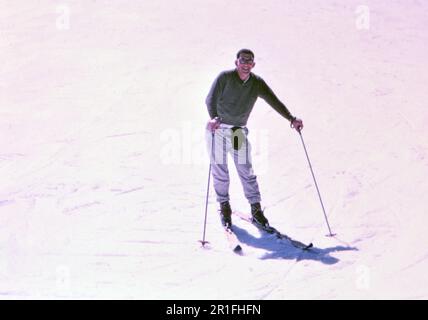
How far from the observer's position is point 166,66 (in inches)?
404

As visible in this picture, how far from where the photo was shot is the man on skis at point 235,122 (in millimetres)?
5531

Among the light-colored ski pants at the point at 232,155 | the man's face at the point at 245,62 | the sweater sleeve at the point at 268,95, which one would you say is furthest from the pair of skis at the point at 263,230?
the man's face at the point at 245,62

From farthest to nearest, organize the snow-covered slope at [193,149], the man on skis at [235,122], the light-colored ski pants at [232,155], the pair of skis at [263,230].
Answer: the light-colored ski pants at [232,155] → the man on skis at [235,122] → the pair of skis at [263,230] → the snow-covered slope at [193,149]

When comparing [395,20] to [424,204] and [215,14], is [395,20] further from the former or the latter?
[424,204]

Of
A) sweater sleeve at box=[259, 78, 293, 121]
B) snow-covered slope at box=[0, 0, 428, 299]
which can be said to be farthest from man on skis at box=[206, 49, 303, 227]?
snow-covered slope at box=[0, 0, 428, 299]

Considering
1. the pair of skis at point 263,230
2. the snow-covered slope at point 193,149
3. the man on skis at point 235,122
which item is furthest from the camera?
the man on skis at point 235,122

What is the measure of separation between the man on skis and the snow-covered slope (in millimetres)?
326

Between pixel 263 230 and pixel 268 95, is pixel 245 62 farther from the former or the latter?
pixel 263 230

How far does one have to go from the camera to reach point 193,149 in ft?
26.0

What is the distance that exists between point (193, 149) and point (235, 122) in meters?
2.29

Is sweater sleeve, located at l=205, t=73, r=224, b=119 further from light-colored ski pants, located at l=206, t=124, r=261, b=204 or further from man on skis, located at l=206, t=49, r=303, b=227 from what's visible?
light-colored ski pants, located at l=206, t=124, r=261, b=204

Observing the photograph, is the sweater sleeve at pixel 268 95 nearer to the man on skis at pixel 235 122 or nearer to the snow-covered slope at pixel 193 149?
the man on skis at pixel 235 122
